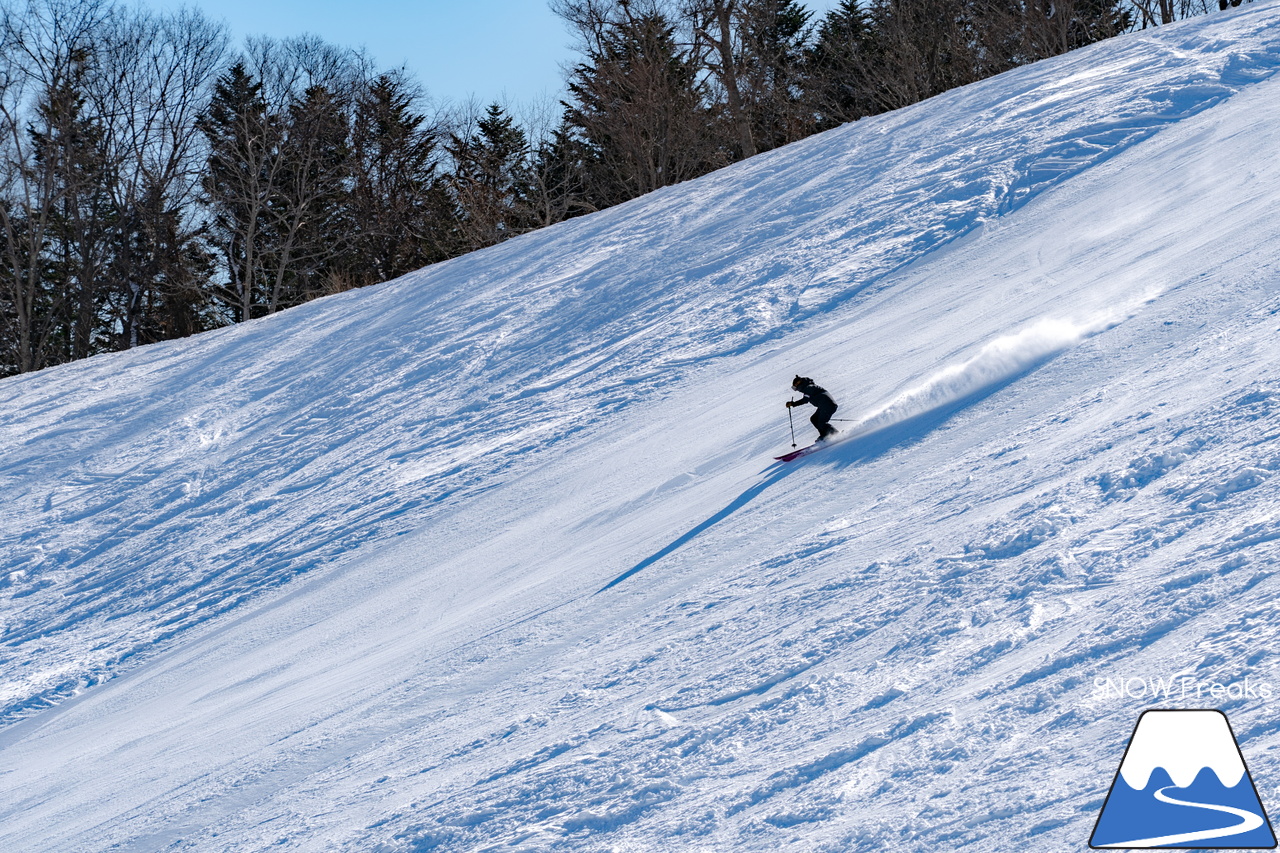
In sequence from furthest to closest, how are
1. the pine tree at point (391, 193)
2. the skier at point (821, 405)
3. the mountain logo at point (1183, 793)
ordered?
the pine tree at point (391, 193)
the skier at point (821, 405)
the mountain logo at point (1183, 793)

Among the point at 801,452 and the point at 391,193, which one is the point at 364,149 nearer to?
the point at 391,193

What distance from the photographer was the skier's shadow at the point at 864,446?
7.92 meters

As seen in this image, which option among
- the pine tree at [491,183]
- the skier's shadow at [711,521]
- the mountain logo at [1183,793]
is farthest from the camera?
the pine tree at [491,183]

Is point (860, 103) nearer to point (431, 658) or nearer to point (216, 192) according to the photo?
point (216, 192)

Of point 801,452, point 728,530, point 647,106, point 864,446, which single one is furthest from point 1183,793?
point 647,106

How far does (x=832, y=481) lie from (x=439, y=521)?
421 cm

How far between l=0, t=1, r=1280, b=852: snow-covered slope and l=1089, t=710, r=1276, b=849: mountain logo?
0.25 ft

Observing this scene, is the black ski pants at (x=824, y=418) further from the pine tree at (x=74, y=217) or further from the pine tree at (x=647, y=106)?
the pine tree at (x=74, y=217)

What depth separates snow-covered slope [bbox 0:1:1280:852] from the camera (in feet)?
15.4

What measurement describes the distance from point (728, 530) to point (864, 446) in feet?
4.66

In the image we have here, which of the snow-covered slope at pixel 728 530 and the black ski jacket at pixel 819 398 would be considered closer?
the snow-covered slope at pixel 728 530

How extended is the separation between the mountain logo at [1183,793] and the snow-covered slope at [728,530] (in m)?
0.08

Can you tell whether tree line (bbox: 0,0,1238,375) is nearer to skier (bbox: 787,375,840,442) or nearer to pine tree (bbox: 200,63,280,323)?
pine tree (bbox: 200,63,280,323)

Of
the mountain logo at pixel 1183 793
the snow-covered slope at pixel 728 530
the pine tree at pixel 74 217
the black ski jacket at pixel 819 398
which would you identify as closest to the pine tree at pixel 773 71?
the snow-covered slope at pixel 728 530
